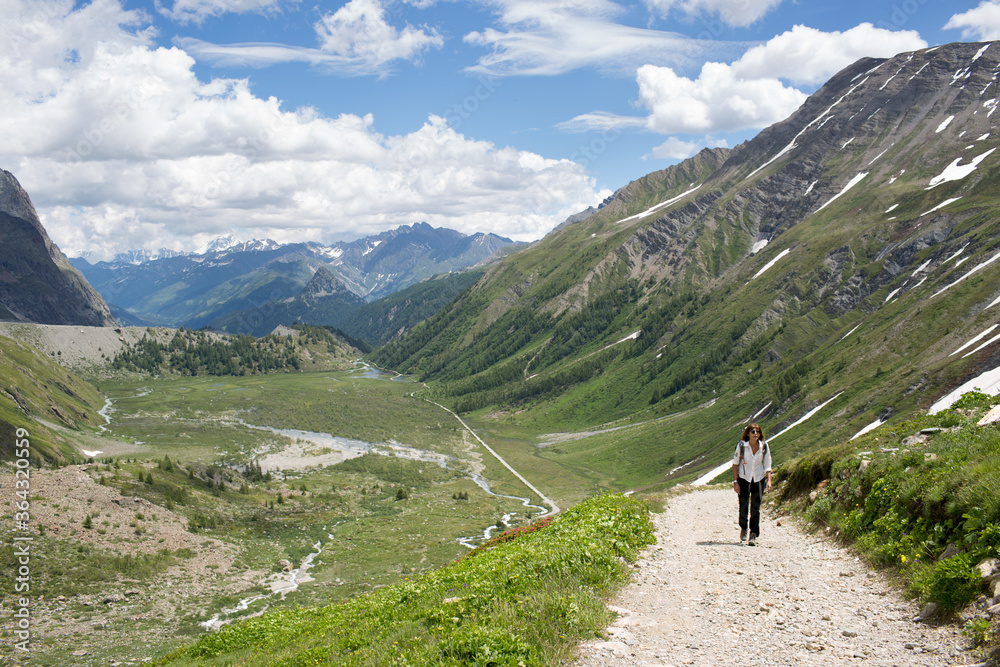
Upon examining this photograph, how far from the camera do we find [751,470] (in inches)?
703

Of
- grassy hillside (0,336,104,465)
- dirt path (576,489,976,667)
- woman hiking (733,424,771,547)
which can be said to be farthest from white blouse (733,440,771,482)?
grassy hillside (0,336,104,465)

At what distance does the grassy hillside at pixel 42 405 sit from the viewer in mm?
83938

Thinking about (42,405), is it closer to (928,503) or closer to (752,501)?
(752,501)

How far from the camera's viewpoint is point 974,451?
13391 mm

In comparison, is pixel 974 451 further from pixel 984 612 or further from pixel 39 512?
pixel 39 512

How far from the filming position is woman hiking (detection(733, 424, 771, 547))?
17.6m

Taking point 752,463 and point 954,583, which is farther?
point 752,463

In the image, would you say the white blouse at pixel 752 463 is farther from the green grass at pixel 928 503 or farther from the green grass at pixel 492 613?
the green grass at pixel 492 613

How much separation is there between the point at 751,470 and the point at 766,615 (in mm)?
7804

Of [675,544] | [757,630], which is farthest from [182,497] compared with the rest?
[757,630]

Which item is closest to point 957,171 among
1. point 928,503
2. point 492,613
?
point 928,503

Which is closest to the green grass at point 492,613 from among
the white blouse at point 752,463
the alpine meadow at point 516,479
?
the alpine meadow at point 516,479

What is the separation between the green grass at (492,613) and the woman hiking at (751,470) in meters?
3.29

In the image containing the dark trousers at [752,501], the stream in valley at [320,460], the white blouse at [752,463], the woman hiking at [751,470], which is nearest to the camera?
the dark trousers at [752,501]
